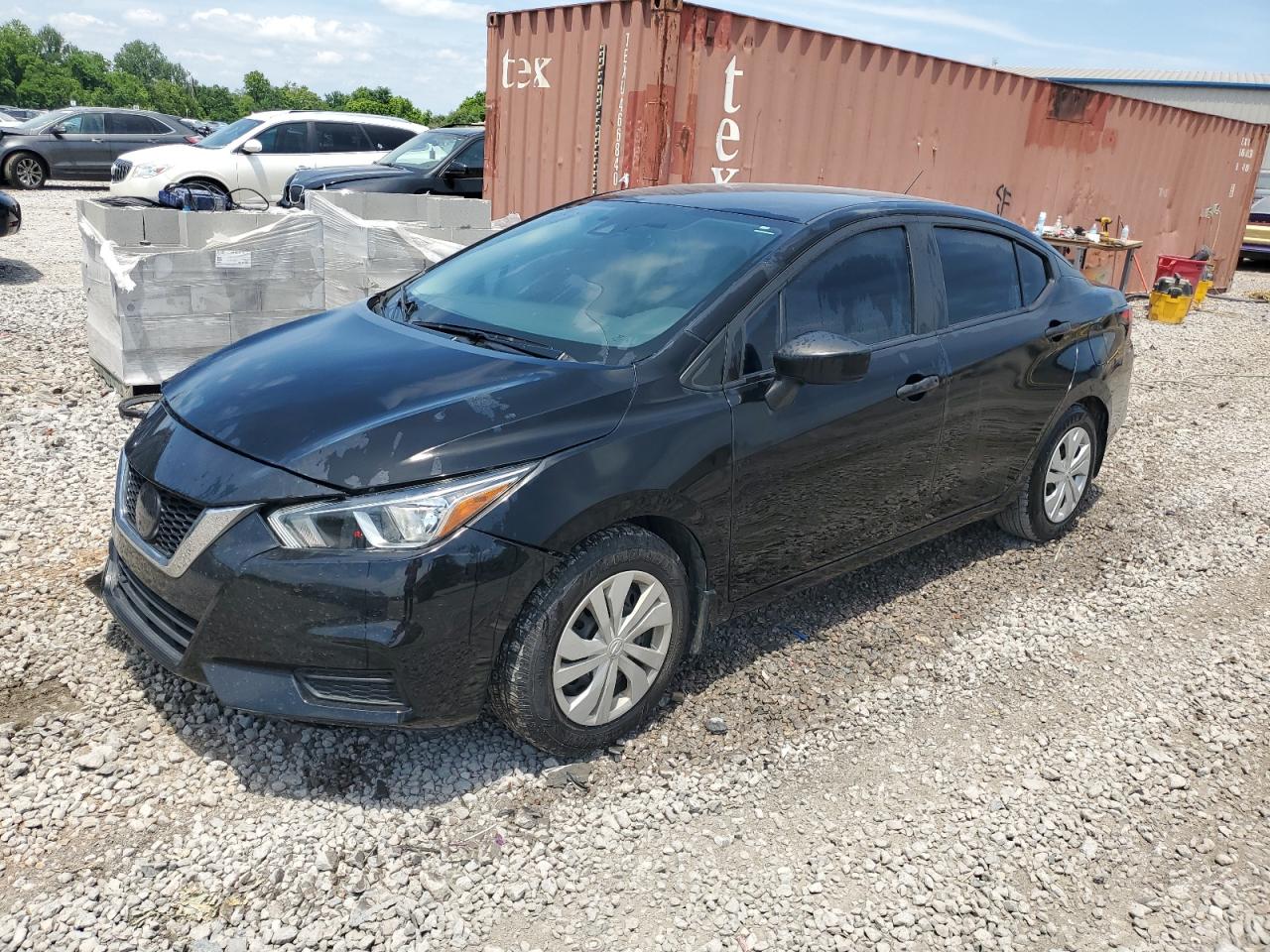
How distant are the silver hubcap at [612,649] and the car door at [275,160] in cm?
1307

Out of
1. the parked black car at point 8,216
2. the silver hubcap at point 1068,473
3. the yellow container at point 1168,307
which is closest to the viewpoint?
the silver hubcap at point 1068,473

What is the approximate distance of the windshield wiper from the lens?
3234 mm

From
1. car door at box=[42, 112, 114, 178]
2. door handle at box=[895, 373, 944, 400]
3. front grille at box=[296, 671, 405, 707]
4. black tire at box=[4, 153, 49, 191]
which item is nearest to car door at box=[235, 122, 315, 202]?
car door at box=[42, 112, 114, 178]

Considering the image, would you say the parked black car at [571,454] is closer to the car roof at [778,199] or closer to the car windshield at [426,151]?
the car roof at [778,199]

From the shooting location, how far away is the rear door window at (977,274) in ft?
13.6

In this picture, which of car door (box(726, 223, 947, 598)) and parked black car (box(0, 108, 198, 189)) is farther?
parked black car (box(0, 108, 198, 189))

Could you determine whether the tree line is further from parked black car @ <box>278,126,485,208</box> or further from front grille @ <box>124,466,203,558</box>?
front grille @ <box>124,466,203,558</box>

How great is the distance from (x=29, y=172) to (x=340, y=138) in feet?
27.0

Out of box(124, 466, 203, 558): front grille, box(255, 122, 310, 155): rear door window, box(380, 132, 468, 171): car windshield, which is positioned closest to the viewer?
box(124, 466, 203, 558): front grille

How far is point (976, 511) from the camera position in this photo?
14.8 feet

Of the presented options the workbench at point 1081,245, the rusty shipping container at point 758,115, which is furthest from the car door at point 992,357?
the workbench at point 1081,245

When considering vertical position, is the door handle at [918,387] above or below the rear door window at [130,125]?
above

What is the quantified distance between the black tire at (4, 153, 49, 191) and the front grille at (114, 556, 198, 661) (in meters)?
19.5

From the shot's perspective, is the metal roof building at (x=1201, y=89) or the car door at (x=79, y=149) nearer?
the car door at (x=79, y=149)
